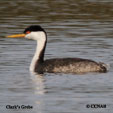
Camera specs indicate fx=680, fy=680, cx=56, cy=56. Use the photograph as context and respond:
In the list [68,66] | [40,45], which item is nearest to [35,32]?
[40,45]

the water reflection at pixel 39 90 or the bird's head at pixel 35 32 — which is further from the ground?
the bird's head at pixel 35 32

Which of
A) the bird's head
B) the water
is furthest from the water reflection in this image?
the bird's head

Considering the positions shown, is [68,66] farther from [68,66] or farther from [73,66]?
[73,66]

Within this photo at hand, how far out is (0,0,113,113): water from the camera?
54.4 ft

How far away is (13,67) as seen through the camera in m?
21.2

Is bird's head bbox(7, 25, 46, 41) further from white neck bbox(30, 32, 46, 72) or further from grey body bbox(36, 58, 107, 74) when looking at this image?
grey body bbox(36, 58, 107, 74)

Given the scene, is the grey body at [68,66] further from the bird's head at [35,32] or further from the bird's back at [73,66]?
the bird's head at [35,32]

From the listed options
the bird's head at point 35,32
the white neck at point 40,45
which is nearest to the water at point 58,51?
the white neck at point 40,45

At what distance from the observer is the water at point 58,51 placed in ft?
54.4

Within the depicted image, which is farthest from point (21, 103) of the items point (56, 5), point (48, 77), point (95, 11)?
point (56, 5)

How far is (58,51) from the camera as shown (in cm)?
2441

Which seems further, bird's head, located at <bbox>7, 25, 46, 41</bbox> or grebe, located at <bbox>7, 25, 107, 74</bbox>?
bird's head, located at <bbox>7, 25, 46, 41</bbox>

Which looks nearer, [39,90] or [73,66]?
[39,90]

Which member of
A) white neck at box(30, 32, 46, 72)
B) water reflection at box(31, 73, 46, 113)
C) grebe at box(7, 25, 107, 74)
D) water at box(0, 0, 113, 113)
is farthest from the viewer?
white neck at box(30, 32, 46, 72)
